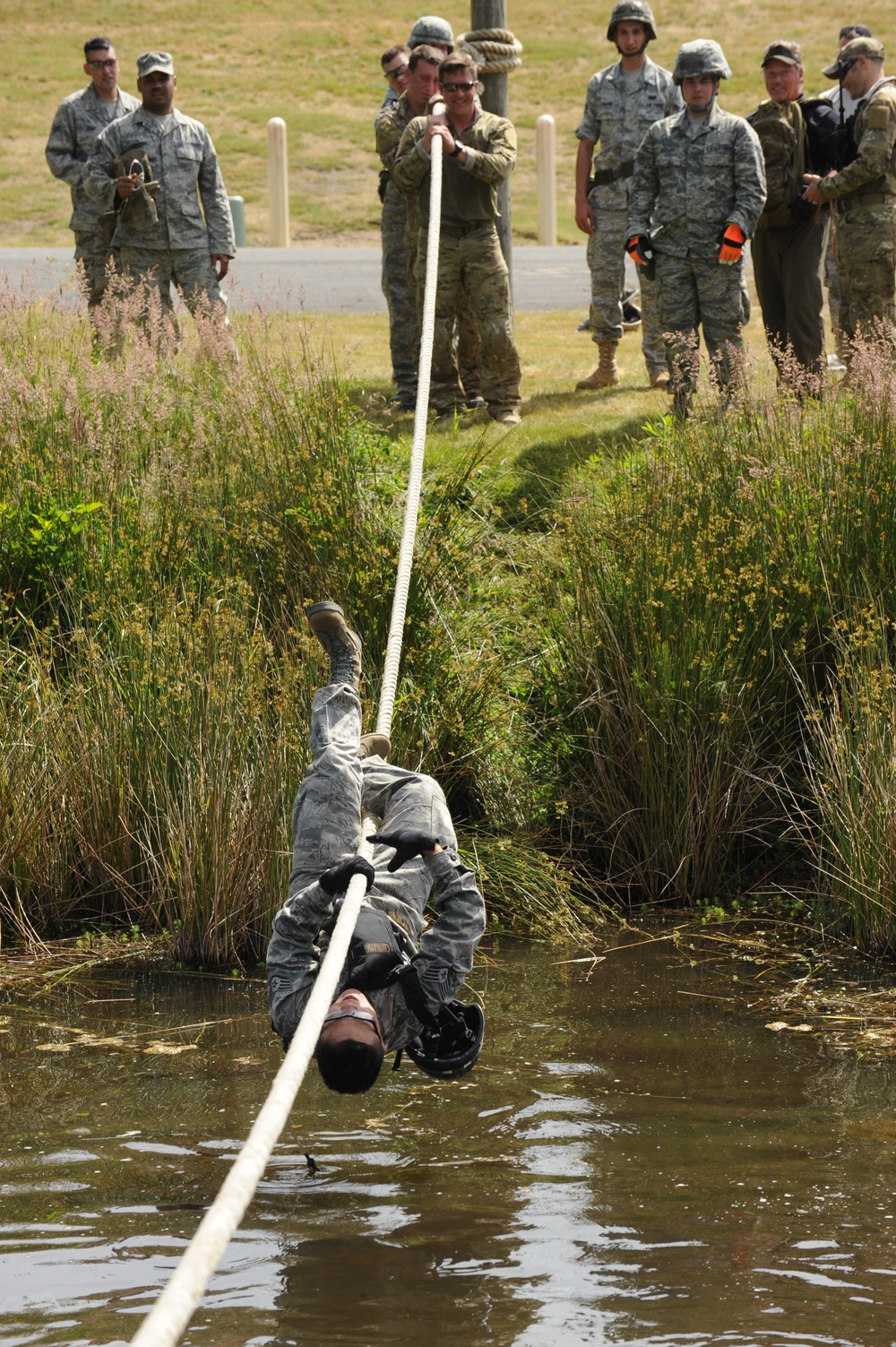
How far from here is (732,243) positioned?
8828 mm

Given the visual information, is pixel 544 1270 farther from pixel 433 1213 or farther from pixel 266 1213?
pixel 266 1213

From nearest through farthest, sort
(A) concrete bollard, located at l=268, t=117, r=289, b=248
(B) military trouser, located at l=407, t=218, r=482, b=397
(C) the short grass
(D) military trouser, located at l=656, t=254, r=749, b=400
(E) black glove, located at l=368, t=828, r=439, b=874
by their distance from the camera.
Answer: (E) black glove, located at l=368, t=828, r=439, b=874 → (D) military trouser, located at l=656, t=254, r=749, b=400 → (B) military trouser, located at l=407, t=218, r=482, b=397 → (A) concrete bollard, located at l=268, t=117, r=289, b=248 → (C) the short grass

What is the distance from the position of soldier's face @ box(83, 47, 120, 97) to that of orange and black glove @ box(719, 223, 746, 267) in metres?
4.69

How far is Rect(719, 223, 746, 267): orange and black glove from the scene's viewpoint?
8812 millimetres

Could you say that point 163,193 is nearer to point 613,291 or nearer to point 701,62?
point 613,291

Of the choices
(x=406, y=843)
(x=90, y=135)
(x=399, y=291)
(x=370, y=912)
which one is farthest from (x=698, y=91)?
(x=406, y=843)

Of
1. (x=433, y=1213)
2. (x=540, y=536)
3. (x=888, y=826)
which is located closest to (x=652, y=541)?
(x=540, y=536)

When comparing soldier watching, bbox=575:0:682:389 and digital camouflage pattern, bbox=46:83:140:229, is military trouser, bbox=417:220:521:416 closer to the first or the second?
soldier watching, bbox=575:0:682:389

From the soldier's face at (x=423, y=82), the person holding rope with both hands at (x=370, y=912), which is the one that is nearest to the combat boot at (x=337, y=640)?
the person holding rope with both hands at (x=370, y=912)

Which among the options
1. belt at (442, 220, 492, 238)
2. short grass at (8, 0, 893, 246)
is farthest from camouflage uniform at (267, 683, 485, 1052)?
short grass at (8, 0, 893, 246)

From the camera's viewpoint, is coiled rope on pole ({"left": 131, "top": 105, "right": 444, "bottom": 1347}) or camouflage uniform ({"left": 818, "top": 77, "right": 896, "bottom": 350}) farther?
camouflage uniform ({"left": 818, "top": 77, "right": 896, "bottom": 350})

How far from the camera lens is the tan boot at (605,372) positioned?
425 inches

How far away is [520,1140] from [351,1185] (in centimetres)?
51

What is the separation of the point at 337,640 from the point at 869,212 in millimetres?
5873
